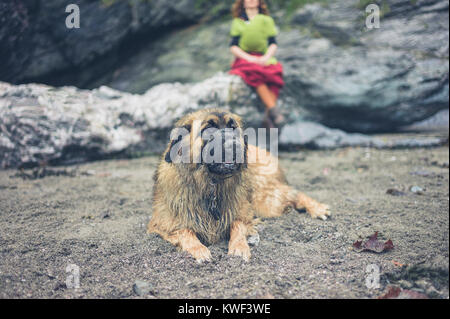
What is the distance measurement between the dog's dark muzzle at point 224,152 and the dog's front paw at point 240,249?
0.64 metres

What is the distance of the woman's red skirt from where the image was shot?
5898 millimetres

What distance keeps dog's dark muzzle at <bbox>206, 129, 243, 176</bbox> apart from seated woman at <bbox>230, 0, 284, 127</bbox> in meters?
3.45

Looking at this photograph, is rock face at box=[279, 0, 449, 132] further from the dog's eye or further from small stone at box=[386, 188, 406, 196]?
the dog's eye

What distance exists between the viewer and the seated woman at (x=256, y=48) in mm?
5688

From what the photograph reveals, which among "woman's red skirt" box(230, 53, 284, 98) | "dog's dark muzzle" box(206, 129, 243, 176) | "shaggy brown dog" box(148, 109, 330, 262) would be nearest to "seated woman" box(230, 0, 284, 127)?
"woman's red skirt" box(230, 53, 284, 98)

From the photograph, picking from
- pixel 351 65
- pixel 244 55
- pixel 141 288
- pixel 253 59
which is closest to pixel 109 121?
pixel 244 55

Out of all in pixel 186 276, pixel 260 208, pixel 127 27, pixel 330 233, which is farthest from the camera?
pixel 127 27

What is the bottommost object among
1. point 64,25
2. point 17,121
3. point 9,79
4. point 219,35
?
point 17,121

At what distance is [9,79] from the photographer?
18.0 feet

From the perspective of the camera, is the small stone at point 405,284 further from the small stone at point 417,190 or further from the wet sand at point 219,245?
the small stone at point 417,190

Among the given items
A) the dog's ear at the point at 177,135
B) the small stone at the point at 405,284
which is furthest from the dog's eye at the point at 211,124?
the small stone at the point at 405,284
